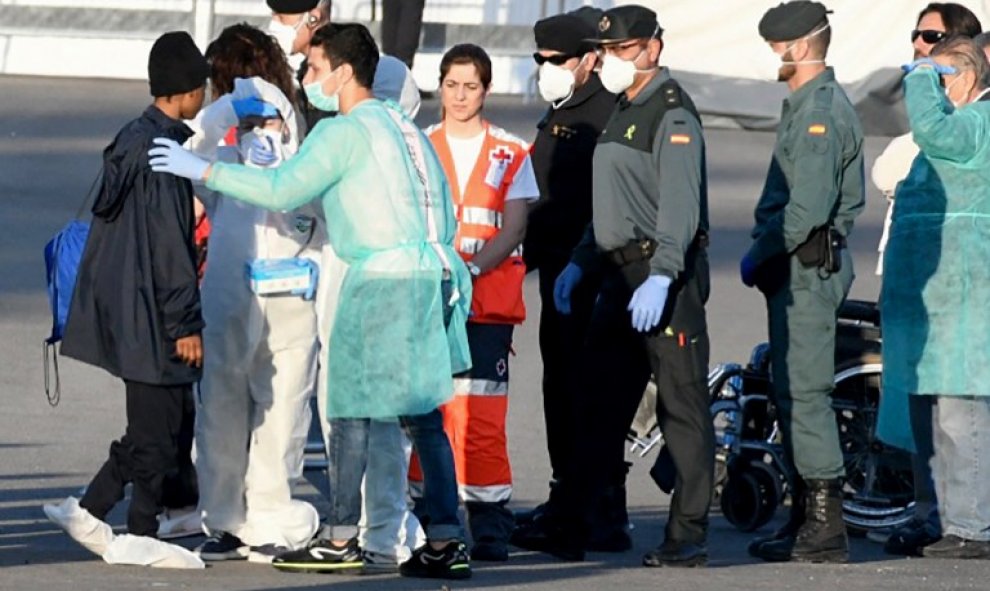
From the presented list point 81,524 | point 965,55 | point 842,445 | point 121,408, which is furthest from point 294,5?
point 121,408

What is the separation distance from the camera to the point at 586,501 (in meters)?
8.54

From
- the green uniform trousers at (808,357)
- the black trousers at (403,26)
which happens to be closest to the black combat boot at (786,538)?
the green uniform trousers at (808,357)

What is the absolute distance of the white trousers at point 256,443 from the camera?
823 centimetres

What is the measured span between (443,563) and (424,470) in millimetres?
332

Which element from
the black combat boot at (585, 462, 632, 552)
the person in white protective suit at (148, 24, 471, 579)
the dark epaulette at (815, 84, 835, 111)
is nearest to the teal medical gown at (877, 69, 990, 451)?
the dark epaulette at (815, 84, 835, 111)

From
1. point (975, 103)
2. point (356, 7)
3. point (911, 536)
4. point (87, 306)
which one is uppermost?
point (356, 7)

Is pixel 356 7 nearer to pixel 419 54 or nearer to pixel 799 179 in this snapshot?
pixel 419 54

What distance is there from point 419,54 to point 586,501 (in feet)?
41.4

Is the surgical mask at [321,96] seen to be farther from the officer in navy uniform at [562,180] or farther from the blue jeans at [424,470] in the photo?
the officer in navy uniform at [562,180]

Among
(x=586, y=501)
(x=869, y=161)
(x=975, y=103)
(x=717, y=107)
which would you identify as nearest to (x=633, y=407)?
(x=586, y=501)

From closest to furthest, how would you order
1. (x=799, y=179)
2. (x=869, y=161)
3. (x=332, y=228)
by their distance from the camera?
(x=332, y=228) → (x=799, y=179) → (x=869, y=161)

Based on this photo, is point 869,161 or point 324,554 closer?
point 324,554

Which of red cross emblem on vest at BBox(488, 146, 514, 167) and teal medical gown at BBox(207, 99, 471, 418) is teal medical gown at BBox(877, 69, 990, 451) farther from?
teal medical gown at BBox(207, 99, 471, 418)

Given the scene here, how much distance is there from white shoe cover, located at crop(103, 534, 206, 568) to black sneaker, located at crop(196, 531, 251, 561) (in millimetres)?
335
